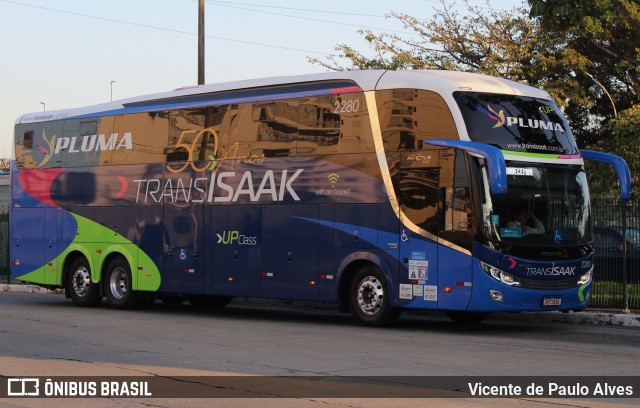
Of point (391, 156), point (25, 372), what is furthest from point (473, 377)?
point (391, 156)

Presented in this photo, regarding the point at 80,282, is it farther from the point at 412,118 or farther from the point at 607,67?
the point at 607,67

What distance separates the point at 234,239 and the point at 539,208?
241 inches

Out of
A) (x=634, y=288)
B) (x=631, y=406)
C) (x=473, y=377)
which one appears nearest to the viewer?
(x=631, y=406)

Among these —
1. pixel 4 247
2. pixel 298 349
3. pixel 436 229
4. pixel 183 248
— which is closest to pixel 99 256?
pixel 183 248

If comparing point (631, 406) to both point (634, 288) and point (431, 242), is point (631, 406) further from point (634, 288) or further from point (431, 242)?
point (634, 288)

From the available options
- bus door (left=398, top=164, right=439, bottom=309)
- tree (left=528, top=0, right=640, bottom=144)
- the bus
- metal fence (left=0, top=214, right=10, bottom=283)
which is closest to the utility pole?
the bus

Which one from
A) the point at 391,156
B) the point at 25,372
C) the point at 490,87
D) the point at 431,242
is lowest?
the point at 25,372

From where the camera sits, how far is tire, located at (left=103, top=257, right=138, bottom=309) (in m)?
23.3

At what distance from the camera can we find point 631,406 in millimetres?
9914

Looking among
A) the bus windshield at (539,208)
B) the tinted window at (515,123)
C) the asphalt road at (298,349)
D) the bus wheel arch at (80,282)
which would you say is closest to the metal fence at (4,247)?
the bus wheel arch at (80,282)

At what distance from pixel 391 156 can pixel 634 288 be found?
6.21 metres

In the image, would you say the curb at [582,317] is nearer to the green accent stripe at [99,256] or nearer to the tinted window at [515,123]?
the tinted window at [515,123]

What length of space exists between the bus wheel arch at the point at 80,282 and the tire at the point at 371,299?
7317 millimetres

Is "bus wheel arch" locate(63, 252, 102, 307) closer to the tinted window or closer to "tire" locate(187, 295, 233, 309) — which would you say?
"tire" locate(187, 295, 233, 309)
